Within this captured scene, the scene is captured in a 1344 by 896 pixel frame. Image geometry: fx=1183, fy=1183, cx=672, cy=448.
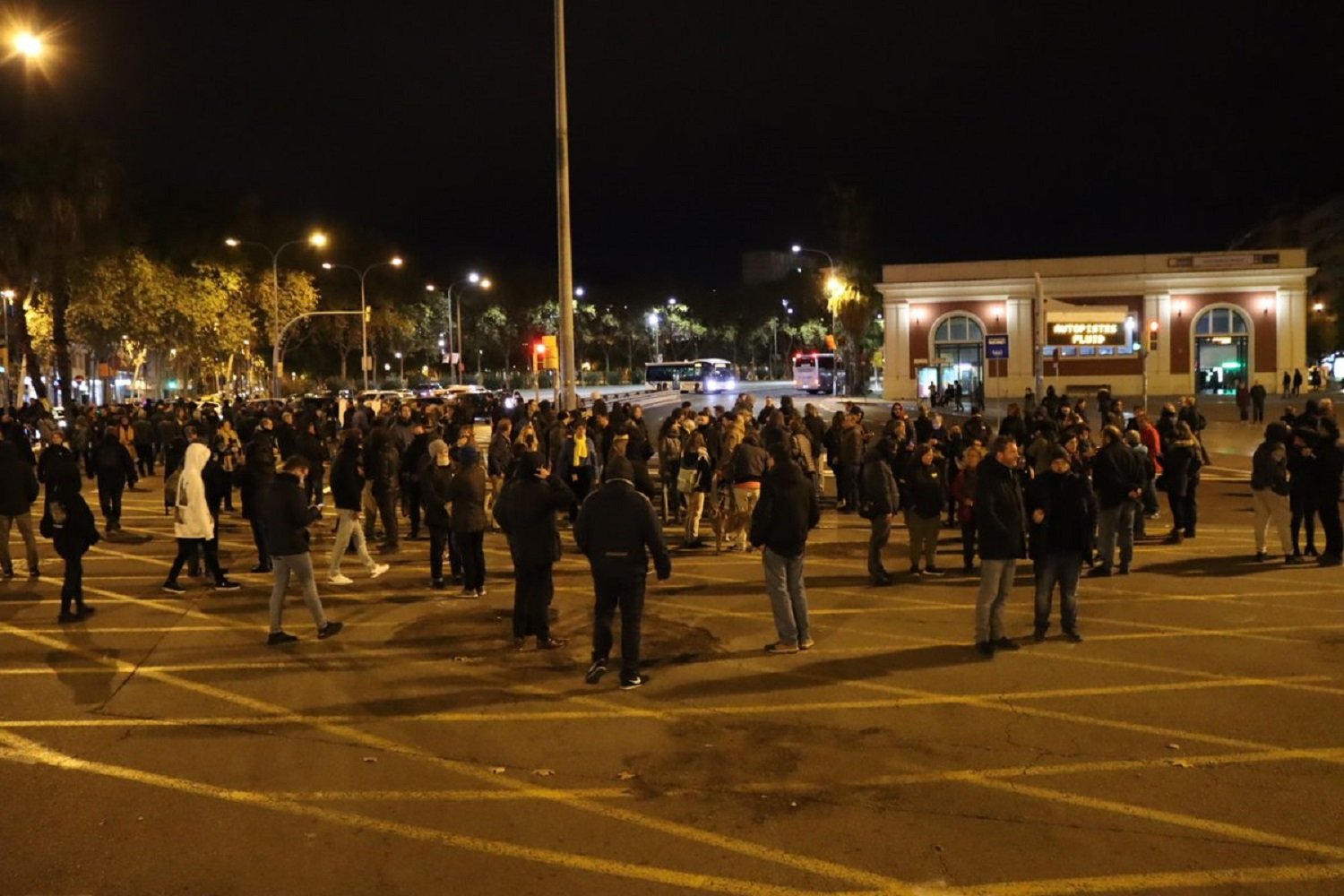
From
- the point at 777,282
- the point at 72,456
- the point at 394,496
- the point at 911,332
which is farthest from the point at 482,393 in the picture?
the point at 777,282

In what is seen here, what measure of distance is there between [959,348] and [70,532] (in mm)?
57272

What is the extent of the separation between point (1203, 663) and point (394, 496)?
32.2 feet

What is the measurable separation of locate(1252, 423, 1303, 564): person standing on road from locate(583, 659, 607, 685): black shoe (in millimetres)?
7818

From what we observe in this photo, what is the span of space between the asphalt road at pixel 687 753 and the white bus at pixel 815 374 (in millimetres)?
66862

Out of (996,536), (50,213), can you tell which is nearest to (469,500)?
(996,536)

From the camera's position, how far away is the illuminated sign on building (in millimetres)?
55362

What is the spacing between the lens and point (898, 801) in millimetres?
6102

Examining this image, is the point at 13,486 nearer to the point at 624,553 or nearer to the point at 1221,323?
the point at 624,553

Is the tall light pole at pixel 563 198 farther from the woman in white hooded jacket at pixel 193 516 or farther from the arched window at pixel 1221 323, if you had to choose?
the arched window at pixel 1221 323

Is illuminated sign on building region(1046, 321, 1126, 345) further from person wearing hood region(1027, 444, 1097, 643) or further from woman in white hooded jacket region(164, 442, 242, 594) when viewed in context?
woman in white hooded jacket region(164, 442, 242, 594)

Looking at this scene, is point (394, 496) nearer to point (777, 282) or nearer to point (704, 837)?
point (704, 837)

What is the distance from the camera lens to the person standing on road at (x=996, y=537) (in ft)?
29.4

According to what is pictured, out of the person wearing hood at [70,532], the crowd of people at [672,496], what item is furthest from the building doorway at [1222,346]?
the person wearing hood at [70,532]

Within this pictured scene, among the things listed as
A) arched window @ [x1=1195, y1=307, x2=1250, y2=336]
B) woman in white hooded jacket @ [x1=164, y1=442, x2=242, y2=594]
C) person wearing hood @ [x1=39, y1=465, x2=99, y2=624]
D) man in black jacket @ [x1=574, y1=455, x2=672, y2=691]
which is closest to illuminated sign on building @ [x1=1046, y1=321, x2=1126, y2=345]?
arched window @ [x1=1195, y1=307, x2=1250, y2=336]
